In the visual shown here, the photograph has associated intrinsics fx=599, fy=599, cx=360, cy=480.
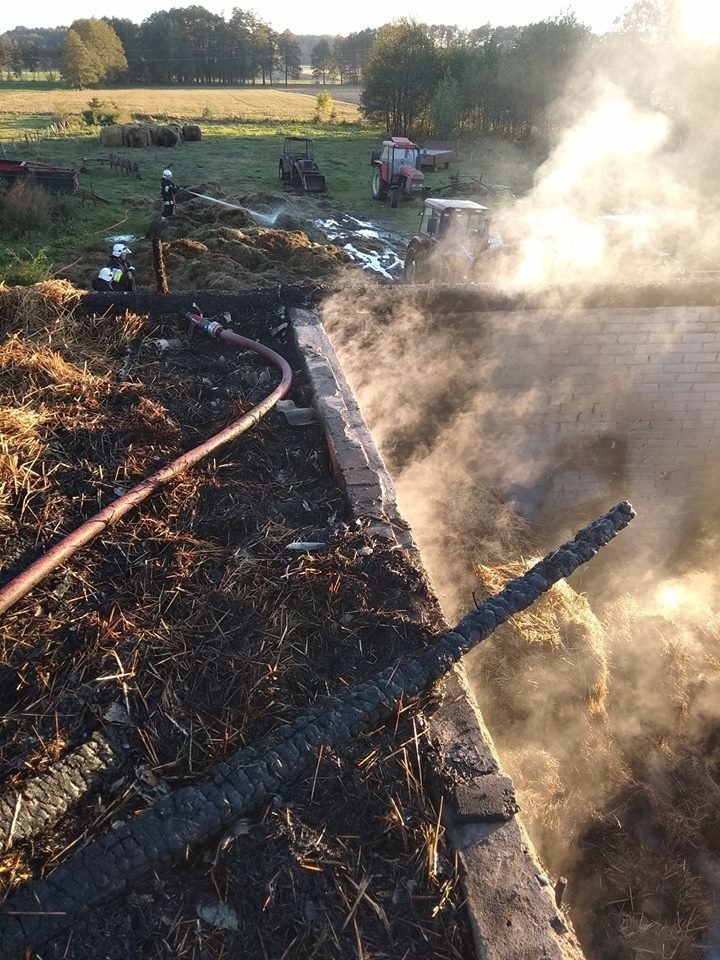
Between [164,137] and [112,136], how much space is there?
8.39ft

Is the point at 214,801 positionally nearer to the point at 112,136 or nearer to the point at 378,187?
the point at 378,187

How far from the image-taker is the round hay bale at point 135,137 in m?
30.1

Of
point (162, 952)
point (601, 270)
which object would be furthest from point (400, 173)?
point (162, 952)

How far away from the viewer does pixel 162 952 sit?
1.99 meters

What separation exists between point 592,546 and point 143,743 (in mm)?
2497

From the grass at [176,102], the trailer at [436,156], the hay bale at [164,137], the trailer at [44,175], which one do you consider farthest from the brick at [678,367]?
the grass at [176,102]

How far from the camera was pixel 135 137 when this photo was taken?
3009cm

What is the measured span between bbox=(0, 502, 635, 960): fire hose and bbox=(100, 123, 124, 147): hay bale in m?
34.7

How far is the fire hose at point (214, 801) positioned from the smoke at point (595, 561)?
1.34 meters

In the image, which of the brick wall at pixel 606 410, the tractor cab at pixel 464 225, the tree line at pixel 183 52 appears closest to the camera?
the brick wall at pixel 606 410

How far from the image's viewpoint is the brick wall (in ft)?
23.3

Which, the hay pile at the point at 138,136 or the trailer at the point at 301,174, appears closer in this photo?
the trailer at the point at 301,174

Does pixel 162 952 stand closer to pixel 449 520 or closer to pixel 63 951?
pixel 63 951

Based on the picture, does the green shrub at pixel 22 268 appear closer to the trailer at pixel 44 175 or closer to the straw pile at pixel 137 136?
the trailer at pixel 44 175
